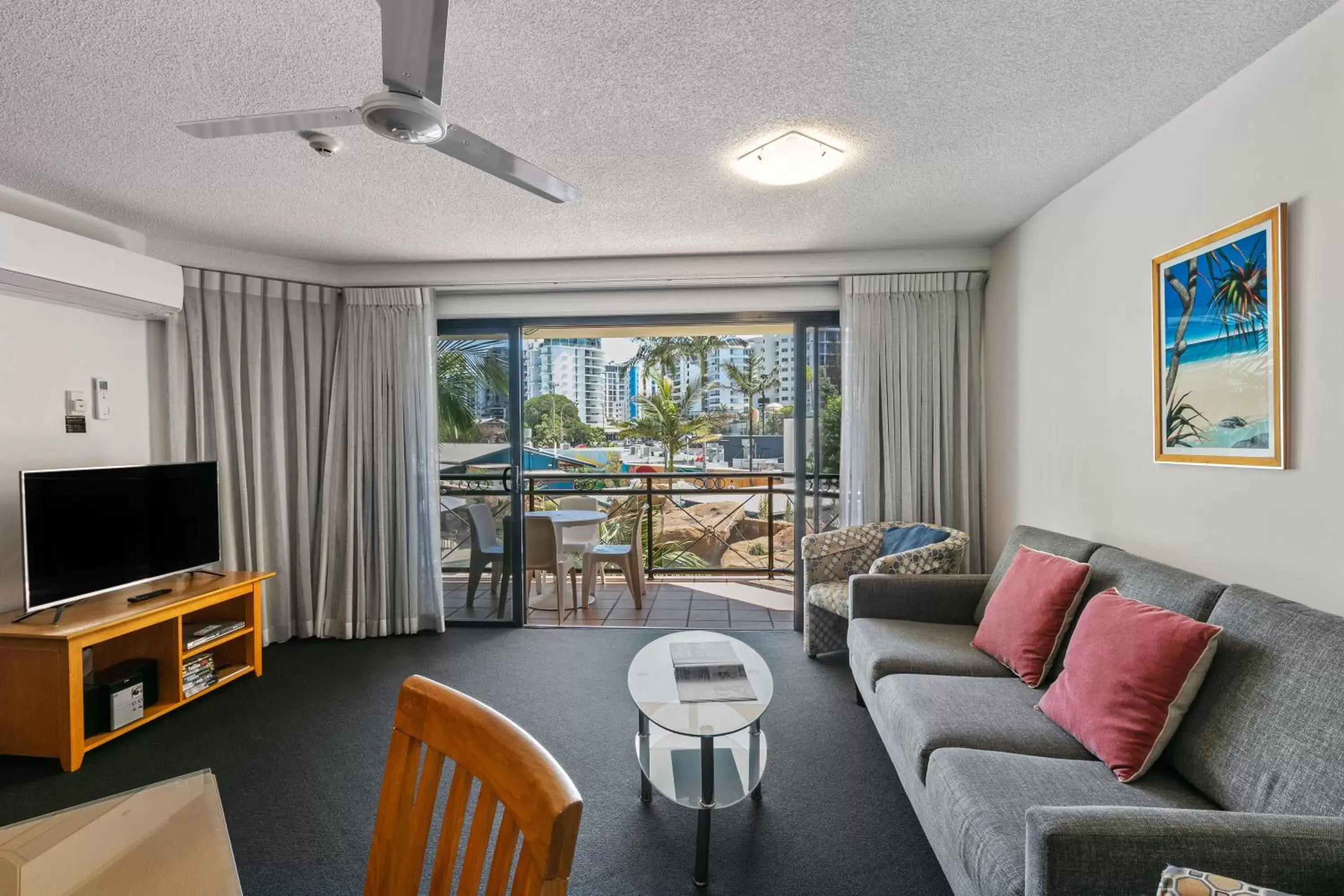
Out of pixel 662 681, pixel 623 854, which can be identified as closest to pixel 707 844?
pixel 623 854

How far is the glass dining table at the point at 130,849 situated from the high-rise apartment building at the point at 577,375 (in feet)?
17.0

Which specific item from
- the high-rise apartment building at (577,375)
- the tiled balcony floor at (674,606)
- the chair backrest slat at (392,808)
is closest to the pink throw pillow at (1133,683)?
the chair backrest slat at (392,808)

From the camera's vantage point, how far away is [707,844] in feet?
5.89

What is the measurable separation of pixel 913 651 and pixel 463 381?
10.8ft

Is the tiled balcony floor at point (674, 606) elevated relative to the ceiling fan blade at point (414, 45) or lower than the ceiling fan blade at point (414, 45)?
lower

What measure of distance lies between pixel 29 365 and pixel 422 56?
2893 mm

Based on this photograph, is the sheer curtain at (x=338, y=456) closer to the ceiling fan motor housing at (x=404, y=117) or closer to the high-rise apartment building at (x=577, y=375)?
the high-rise apartment building at (x=577, y=375)

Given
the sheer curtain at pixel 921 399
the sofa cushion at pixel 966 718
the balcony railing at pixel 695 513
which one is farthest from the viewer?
the balcony railing at pixel 695 513

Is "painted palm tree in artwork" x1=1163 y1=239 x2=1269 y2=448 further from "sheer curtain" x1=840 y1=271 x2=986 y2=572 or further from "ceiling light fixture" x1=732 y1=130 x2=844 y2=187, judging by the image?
"sheer curtain" x1=840 y1=271 x2=986 y2=572

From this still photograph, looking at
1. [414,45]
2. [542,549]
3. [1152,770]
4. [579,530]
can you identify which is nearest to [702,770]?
[1152,770]

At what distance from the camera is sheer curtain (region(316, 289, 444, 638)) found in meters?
3.90

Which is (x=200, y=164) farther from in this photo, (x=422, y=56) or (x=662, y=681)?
(x=662, y=681)

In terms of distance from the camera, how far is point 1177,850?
A: 3.55 feet

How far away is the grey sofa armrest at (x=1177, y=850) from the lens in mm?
1056
